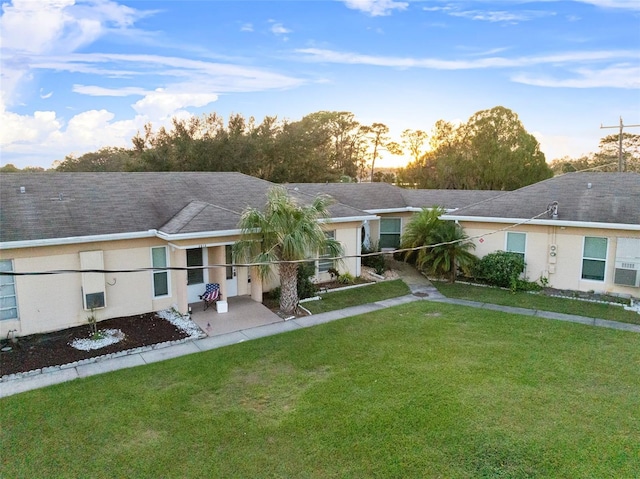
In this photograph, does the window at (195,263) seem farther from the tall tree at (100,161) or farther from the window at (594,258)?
the tall tree at (100,161)

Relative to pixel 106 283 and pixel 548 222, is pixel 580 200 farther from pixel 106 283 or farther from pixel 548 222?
pixel 106 283

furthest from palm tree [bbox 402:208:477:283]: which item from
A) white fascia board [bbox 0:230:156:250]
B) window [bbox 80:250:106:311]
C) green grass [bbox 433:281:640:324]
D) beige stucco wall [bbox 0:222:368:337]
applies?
window [bbox 80:250:106:311]

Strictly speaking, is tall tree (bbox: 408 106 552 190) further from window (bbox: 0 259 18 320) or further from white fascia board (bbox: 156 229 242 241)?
window (bbox: 0 259 18 320)

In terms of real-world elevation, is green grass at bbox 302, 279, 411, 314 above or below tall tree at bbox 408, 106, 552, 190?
below

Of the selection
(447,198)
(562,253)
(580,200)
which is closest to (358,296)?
(562,253)

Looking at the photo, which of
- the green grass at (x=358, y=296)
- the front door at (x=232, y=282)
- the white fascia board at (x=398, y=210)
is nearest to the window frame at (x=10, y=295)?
the front door at (x=232, y=282)

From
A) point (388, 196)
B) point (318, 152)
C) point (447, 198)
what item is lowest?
point (447, 198)
